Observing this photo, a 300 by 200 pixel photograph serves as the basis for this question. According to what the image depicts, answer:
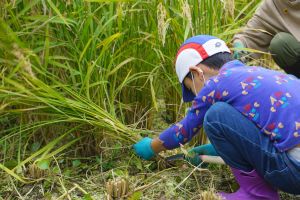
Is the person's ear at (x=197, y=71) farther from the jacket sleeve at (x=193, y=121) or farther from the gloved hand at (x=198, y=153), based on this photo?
the gloved hand at (x=198, y=153)

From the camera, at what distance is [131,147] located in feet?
5.95

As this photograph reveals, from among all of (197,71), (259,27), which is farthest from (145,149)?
(259,27)

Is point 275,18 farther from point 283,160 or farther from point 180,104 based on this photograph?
point 283,160

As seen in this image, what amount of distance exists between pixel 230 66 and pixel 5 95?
652 mm

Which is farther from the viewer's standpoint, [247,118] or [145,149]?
[145,149]

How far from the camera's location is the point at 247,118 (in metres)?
1.44

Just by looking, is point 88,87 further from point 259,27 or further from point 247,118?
point 259,27

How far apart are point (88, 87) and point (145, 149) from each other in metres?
0.26

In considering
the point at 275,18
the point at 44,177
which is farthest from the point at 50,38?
the point at 275,18

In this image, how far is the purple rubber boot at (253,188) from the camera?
1519 millimetres

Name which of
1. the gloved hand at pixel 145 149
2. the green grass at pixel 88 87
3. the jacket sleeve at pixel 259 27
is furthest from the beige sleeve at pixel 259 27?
the gloved hand at pixel 145 149

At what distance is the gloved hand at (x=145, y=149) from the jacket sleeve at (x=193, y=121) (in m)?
0.07

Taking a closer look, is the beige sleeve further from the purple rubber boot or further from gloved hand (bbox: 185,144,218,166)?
the purple rubber boot

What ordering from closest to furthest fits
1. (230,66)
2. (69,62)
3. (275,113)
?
(275,113)
(230,66)
(69,62)
